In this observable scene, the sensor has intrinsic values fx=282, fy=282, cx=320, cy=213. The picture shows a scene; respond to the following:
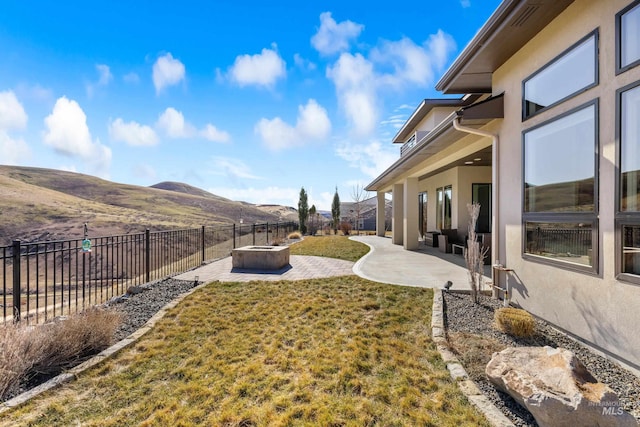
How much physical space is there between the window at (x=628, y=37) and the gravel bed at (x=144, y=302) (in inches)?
296

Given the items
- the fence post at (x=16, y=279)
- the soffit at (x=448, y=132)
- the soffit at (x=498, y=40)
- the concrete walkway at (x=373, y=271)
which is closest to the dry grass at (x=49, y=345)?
the fence post at (x=16, y=279)

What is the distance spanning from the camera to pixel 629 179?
321cm

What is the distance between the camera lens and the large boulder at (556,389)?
220cm

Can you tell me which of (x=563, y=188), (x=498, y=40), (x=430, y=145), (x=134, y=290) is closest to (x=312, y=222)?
(x=430, y=145)

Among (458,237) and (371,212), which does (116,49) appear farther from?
(371,212)

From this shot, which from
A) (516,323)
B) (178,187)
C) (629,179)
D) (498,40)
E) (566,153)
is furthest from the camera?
(178,187)

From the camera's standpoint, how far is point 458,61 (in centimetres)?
586

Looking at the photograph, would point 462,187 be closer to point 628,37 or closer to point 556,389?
point 628,37

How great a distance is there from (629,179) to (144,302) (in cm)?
787

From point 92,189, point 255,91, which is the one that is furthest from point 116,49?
point 92,189

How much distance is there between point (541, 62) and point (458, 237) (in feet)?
28.4

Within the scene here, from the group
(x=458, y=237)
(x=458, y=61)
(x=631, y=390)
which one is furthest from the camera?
(x=458, y=237)

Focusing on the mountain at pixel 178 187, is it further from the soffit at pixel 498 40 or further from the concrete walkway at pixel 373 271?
the soffit at pixel 498 40

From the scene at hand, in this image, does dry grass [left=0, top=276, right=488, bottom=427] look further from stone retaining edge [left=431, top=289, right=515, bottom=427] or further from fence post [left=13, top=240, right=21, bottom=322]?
fence post [left=13, top=240, right=21, bottom=322]
